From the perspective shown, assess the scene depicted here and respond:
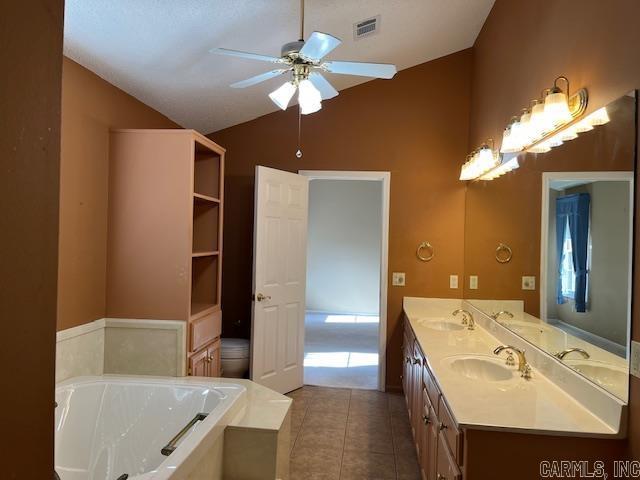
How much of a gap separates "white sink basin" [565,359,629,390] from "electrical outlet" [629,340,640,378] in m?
0.05

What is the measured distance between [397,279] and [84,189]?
2.71m

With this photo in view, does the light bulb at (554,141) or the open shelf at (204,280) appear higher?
the light bulb at (554,141)

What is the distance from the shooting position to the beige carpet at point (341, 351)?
4.34 meters

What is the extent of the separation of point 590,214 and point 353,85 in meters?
2.78

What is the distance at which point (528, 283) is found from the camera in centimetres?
249

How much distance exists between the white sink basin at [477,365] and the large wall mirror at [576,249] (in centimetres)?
25

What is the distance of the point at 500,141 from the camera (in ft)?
10.2

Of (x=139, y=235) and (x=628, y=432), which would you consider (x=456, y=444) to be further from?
(x=139, y=235)

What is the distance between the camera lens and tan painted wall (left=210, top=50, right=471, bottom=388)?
4.01 meters

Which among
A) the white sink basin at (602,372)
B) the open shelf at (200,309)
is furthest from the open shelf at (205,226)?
the white sink basin at (602,372)

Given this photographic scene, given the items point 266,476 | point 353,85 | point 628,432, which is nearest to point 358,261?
point 353,85

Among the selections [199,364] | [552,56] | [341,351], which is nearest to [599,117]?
[552,56]

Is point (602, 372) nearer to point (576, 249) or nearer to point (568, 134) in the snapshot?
point (576, 249)

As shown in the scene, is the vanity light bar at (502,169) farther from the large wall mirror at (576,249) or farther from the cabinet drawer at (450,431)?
the cabinet drawer at (450,431)
